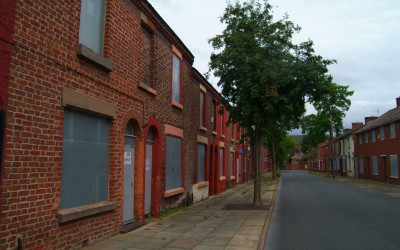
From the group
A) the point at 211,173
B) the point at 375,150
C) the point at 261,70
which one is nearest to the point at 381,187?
the point at 375,150

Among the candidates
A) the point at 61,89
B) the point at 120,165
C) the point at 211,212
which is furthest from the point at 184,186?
the point at 61,89

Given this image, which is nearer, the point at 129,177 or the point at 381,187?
the point at 129,177

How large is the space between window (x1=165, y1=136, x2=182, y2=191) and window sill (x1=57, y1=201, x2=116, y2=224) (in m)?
4.57

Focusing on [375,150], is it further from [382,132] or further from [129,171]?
[129,171]

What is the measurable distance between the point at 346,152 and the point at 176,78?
44.5 meters

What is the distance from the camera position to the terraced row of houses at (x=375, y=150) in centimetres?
3172

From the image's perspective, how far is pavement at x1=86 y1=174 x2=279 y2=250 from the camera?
7.49m

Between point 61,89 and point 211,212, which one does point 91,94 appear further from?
point 211,212

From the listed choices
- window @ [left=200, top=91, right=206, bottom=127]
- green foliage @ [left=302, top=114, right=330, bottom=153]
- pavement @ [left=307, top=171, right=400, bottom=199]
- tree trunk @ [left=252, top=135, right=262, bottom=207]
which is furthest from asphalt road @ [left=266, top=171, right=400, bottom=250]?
green foliage @ [left=302, top=114, right=330, bottom=153]

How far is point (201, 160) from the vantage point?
57.5 ft

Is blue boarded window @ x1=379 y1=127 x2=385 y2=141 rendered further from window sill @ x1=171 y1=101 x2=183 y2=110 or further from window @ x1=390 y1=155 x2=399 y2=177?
window sill @ x1=171 y1=101 x2=183 y2=110

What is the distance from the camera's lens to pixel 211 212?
41.9 ft

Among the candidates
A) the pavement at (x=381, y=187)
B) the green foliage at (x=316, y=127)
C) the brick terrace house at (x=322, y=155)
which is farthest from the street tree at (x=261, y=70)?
the brick terrace house at (x=322, y=155)

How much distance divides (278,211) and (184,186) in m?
3.76
